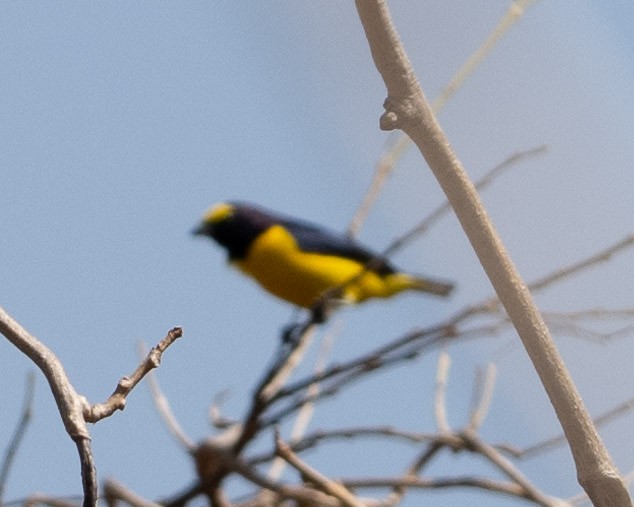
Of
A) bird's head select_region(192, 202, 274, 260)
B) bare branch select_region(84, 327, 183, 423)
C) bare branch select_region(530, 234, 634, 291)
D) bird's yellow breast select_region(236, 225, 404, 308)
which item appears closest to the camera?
bare branch select_region(84, 327, 183, 423)

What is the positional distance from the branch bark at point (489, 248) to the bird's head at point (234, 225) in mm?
1796

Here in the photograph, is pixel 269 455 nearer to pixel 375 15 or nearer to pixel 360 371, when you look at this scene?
pixel 360 371

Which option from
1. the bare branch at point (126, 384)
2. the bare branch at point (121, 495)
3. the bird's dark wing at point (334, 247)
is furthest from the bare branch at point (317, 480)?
the bird's dark wing at point (334, 247)

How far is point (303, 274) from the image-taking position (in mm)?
2068

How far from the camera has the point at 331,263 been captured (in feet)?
6.85

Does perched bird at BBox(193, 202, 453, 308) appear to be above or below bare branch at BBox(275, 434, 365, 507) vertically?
above

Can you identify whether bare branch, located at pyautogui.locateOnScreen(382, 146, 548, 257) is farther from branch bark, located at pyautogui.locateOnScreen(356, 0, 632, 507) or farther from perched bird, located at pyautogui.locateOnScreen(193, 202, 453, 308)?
perched bird, located at pyautogui.locateOnScreen(193, 202, 453, 308)

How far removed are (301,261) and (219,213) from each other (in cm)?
40

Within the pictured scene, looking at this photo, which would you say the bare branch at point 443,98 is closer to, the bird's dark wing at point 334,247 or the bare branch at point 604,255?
the bare branch at point 604,255

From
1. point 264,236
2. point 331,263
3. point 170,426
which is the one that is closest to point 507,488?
point 170,426

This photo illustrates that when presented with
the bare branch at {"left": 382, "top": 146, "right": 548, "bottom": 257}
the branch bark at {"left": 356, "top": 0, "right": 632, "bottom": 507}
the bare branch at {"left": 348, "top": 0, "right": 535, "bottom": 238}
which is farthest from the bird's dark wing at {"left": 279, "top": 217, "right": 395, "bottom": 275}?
the branch bark at {"left": 356, "top": 0, "right": 632, "bottom": 507}

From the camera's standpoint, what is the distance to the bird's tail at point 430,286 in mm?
2174

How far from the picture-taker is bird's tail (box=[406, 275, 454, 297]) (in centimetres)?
217

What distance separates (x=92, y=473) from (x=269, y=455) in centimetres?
72
